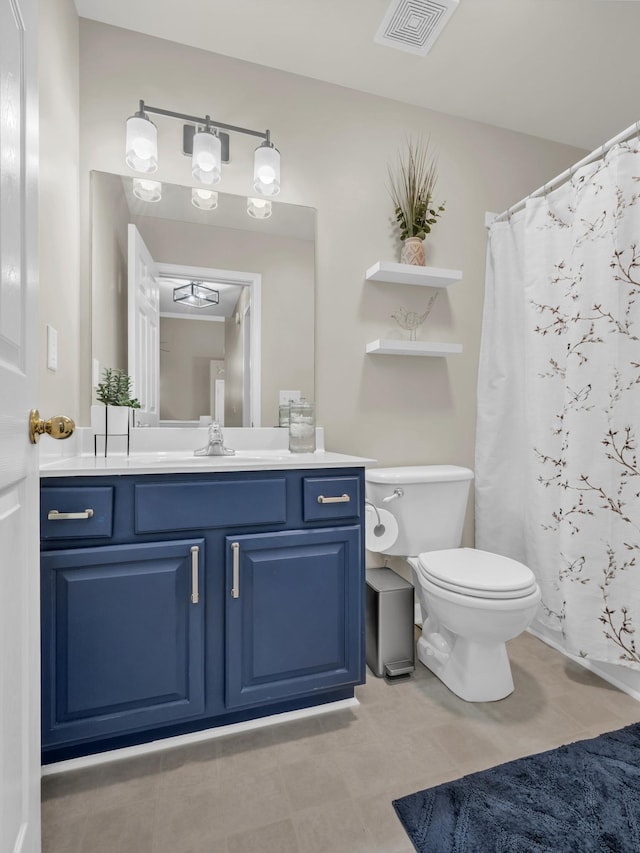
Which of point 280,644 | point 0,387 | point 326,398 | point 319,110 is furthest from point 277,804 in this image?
point 319,110

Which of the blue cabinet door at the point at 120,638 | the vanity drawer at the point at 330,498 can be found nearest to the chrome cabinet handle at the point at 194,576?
the blue cabinet door at the point at 120,638

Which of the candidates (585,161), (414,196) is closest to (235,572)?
(414,196)

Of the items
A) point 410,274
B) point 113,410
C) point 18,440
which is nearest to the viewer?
point 18,440

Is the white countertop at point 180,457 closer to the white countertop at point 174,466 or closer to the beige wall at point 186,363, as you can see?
the white countertop at point 174,466

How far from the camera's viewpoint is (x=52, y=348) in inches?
57.1

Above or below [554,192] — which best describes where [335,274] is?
below

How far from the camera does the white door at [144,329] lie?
5.91 feet

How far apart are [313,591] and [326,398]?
0.90 meters

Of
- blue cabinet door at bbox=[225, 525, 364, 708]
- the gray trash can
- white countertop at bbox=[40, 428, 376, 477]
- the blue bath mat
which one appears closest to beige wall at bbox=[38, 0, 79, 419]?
white countertop at bbox=[40, 428, 376, 477]

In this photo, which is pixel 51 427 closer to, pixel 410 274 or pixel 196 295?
pixel 196 295

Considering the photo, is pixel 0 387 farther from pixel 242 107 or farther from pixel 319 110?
pixel 319 110

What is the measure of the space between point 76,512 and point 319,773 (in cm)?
102

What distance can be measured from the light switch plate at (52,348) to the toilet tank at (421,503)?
4.05 ft

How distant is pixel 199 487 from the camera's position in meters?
1.34
